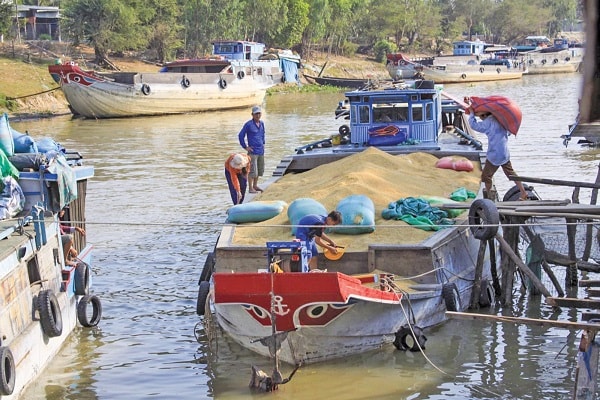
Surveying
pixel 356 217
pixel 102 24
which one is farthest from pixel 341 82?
pixel 356 217

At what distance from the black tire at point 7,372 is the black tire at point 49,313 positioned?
1093 mm

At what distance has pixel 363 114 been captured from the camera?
663 inches

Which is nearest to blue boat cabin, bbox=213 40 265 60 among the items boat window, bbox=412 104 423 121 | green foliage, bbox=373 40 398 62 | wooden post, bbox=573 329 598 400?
green foliage, bbox=373 40 398 62

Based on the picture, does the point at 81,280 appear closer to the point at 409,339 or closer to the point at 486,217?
the point at 409,339

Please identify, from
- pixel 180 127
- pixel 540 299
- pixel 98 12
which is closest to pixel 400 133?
pixel 540 299

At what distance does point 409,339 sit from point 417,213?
214 cm

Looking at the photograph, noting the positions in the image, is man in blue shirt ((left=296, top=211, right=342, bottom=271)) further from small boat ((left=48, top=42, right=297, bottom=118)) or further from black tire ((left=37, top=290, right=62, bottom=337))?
small boat ((left=48, top=42, right=297, bottom=118))

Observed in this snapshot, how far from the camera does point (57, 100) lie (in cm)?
4194

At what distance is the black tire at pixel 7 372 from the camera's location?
7.73m

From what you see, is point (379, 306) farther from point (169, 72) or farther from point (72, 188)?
point (169, 72)

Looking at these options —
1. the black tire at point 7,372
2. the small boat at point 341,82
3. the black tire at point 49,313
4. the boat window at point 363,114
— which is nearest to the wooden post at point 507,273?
the black tire at point 49,313

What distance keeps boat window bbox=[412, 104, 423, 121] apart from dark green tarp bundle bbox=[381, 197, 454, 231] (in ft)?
17.8

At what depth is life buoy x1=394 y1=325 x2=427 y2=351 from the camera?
31.2 ft

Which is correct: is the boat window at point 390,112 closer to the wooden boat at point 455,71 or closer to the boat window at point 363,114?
the boat window at point 363,114
